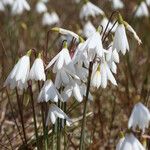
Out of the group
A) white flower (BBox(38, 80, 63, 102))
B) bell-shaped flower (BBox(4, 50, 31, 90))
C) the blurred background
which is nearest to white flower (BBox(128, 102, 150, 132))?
the blurred background

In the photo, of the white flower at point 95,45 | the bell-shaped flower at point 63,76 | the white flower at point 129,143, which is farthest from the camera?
the bell-shaped flower at point 63,76

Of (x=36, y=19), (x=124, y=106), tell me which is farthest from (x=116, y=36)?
(x=36, y=19)

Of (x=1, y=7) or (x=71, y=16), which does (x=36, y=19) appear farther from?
(x=1, y=7)

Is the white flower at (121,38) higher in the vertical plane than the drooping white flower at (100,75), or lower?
higher

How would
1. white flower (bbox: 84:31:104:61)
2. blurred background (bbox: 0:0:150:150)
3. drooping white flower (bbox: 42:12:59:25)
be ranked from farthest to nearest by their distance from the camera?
drooping white flower (bbox: 42:12:59:25) → blurred background (bbox: 0:0:150:150) → white flower (bbox: 84:31:104:61)

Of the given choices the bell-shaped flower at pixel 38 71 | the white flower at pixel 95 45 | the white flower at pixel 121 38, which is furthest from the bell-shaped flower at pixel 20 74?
the white flower at pixel 121 38

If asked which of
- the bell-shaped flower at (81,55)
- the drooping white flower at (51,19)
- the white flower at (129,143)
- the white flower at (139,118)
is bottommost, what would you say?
the white flower at (129,143)

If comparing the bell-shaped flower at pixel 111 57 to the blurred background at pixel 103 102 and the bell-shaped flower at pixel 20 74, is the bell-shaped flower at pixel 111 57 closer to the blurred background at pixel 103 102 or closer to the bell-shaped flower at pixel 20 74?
the blurred background at pixel 103 102

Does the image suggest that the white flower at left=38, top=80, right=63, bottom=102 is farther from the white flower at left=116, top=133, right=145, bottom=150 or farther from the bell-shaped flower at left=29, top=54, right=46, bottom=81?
the white flower at left=116, top=133, right=145, bottom=150

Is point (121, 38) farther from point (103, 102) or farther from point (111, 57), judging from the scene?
point (103, 102)
